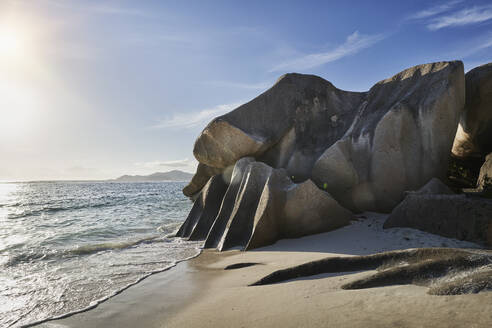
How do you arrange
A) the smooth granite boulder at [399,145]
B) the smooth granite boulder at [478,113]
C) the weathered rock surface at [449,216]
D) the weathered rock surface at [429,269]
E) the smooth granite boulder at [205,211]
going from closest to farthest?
the weathered rock surface at [429,269], the weathered rock surface at [449,216], the smooth granite boulder at [399,145], the smooth granite boulder at [478,113], the smooth granite boulder at [205,211]

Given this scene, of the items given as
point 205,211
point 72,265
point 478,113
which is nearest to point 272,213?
point 205,211

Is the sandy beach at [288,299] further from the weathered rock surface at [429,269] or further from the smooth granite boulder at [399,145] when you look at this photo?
the smooth granite boulder at [399,145]

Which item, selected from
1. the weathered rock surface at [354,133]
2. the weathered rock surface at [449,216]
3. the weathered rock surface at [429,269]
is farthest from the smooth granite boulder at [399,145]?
the weathered rock surface at [429,269]

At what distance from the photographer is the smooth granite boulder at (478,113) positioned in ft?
27.3

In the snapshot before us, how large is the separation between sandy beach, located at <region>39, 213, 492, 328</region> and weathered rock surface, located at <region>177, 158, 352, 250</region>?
42cm

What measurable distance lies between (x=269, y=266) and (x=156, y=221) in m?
11.0

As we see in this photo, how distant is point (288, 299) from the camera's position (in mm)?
3188

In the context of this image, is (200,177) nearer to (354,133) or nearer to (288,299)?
(354,133)

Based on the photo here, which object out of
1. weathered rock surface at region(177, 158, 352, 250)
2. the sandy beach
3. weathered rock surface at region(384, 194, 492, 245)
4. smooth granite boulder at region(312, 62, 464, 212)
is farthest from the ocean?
weathered rock surface at region(384, 194, 492, 245)

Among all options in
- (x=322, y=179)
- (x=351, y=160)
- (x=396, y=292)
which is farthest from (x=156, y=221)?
(x=396, y=292)

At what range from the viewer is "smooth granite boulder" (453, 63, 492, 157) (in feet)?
27.3

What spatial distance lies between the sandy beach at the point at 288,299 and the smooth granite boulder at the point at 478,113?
201 inches

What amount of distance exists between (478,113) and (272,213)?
6.94m

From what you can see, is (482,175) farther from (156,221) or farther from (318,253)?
(156,221)
